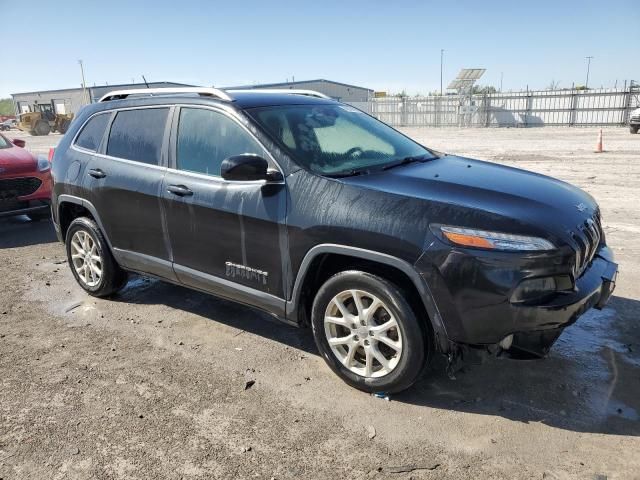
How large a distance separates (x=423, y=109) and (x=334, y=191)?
137 ft

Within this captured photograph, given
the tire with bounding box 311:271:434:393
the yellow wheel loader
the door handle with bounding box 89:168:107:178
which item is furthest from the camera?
the yellow wheel loader

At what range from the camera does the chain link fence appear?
34312mm

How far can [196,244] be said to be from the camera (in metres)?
3.83

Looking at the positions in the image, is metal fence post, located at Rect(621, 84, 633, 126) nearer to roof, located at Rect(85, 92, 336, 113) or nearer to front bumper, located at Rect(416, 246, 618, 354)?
roof, located at Rect(85, 92, 336, 113)

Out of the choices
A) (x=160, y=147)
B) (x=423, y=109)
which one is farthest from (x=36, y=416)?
(x=423, y=109)

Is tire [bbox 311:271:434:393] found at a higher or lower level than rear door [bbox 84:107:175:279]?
lower

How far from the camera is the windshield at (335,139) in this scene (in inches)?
137

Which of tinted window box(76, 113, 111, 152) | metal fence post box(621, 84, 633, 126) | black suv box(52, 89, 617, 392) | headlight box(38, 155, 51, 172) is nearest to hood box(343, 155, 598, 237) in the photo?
black suv box(52, 89, 617, 392)

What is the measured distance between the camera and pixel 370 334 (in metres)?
3.13

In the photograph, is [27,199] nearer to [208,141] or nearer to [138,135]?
[138,135]

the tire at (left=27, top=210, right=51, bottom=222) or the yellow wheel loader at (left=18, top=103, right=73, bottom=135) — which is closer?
the tire at (left=27, top=210, right=51, bottom=222)

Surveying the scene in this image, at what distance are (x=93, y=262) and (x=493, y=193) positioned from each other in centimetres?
368

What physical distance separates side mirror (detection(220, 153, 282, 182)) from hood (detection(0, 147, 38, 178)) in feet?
19.5

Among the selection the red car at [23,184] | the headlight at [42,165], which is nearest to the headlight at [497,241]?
the red car at [23,184]
